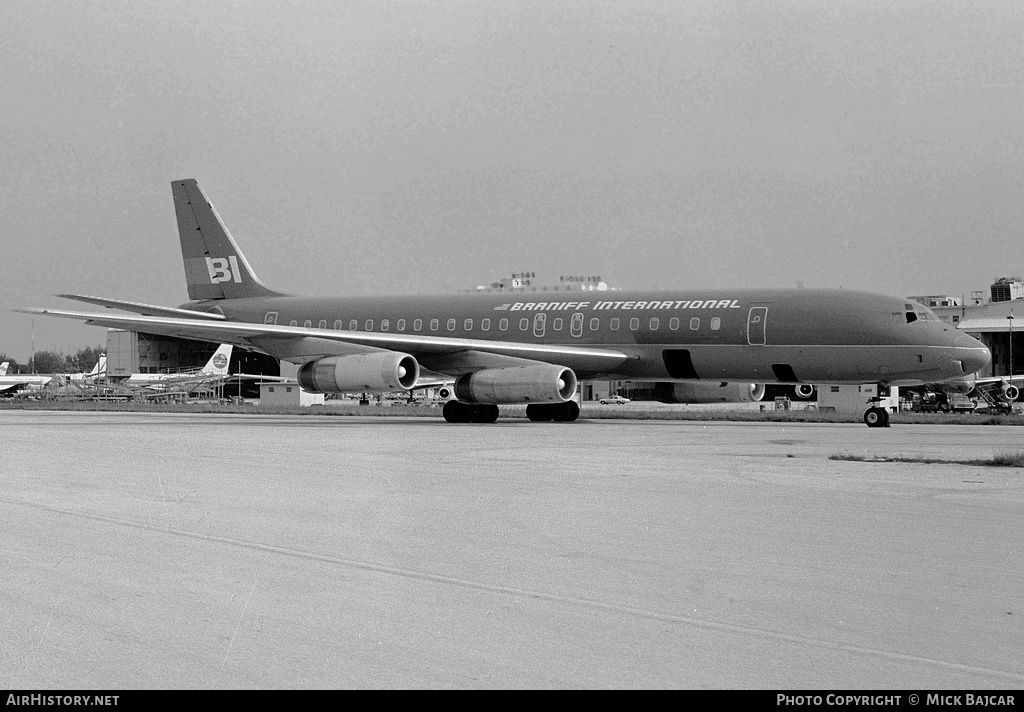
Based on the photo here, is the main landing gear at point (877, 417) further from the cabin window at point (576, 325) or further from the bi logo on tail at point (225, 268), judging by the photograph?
the bi logo on tail at point (225, 268)

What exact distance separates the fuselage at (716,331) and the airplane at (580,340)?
0.03 metres

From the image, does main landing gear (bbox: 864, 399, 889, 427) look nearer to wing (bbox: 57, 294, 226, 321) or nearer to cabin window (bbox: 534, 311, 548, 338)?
cabin window (bbox: 534, 311, 548, 338)

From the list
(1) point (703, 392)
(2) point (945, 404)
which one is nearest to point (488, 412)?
(1) point (703, 392)

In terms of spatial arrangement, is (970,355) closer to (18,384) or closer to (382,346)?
(382,346)

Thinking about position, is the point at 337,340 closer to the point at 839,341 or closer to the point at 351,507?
the point at 839,341

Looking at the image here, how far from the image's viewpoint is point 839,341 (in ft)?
90.4

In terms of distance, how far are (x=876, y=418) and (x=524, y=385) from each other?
819 centimetres

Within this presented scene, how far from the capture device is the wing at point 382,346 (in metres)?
30.2

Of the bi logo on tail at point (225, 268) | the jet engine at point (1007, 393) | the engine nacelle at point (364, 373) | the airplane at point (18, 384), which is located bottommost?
the airplane at point (18, 384)

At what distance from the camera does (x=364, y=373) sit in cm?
2945

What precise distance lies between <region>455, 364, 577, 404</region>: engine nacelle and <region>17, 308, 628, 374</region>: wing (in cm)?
106

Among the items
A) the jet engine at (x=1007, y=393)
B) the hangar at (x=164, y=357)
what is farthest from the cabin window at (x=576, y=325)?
the hangar at (x=164, y=357)

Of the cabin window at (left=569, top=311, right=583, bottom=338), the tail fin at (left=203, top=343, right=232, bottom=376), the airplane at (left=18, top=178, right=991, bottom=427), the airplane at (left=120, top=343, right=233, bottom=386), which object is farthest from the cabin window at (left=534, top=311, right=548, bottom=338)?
the tail fin at (left=203, top=343, right=232, bottom=376)
